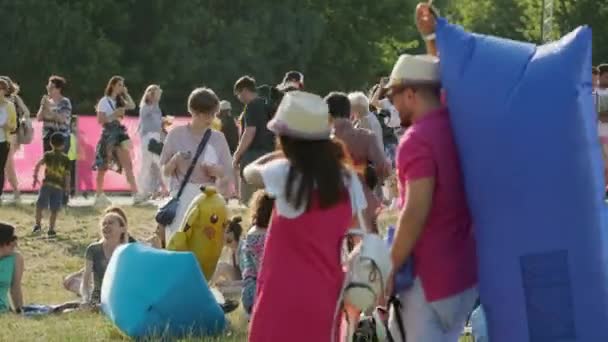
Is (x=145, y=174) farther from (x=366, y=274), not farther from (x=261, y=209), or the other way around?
(x=366, y=274)

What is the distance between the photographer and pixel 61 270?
14.0m

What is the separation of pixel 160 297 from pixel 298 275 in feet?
10.5

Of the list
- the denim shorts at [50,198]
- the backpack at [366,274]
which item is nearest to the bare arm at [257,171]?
the backpack at [366,274]

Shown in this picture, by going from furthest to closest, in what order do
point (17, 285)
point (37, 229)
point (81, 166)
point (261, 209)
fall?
point (81, 166)
point (37, 229)
point (17, 285)
point (261, 209)

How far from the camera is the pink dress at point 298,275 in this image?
6.11 metres

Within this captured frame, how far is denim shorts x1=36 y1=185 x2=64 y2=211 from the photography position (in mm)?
15852

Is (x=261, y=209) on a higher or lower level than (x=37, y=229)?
higher

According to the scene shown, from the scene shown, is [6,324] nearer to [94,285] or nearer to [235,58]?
[94,285]

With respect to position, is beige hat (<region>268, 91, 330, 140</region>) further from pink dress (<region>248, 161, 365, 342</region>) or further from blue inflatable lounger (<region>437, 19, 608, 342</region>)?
blue inflatable lounger (<region>437, 19, 608, 342</region>)

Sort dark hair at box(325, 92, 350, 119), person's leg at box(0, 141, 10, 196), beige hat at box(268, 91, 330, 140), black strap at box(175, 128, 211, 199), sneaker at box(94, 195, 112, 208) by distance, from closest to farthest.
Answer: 1. beige hat at box(268, 91, 330, 140)
2. dark hair at box(325, 92, 350, 119)
3. black strap at box(175, 128, 211, 199)
4. person's leg at box(0, 141, 10, 196)
5. sneaker at box(94, 195, 112, 208)

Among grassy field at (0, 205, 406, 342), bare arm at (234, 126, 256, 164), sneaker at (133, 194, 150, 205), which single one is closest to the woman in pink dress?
Answer: grassy field at (0, 205, 406, 342)

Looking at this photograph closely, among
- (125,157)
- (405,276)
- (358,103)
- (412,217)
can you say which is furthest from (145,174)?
(412,217)

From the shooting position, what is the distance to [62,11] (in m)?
42.8

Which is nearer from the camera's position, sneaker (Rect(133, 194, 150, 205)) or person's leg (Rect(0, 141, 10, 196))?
person's leg (Rect(0, 141, 10, 196))
